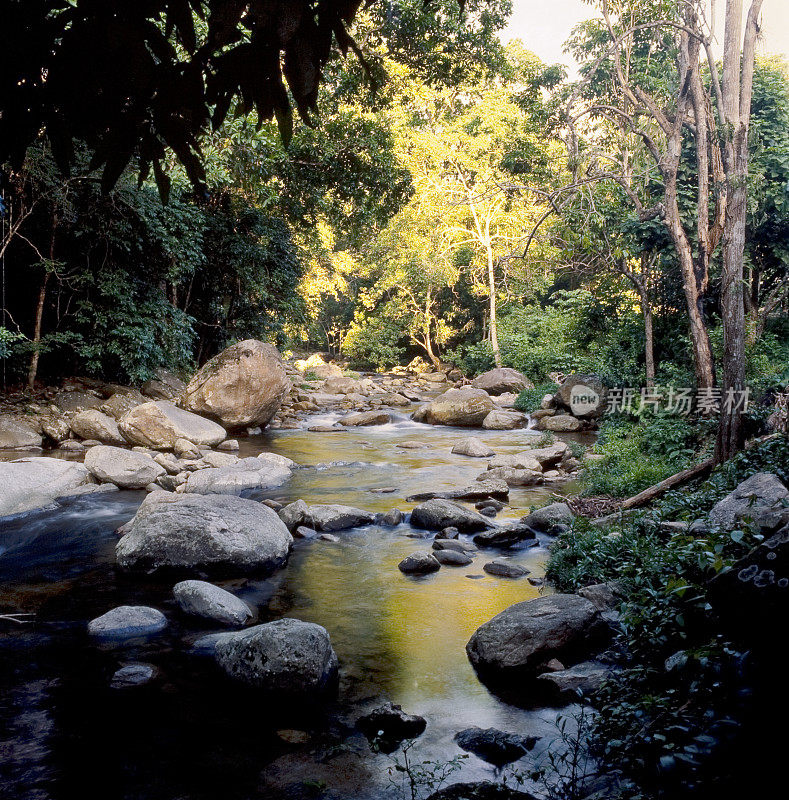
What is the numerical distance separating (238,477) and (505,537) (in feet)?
14.9

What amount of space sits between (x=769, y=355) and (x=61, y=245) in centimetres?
1391

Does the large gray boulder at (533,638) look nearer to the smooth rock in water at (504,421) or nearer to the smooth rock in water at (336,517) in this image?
the smooth rock in water at (336,517)

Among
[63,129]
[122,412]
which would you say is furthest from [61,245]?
[63,129]

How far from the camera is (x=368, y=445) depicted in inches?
587

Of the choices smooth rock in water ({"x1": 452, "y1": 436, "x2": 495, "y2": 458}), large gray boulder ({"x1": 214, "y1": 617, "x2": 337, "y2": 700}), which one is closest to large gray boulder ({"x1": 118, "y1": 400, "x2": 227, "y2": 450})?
smooth rock in water ({"x1": 452, "y1": 436, "x2": 495, "y2": 458})

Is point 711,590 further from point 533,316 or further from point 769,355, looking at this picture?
point 533,316

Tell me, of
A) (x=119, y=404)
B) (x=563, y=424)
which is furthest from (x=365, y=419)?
(x=119, y=404)

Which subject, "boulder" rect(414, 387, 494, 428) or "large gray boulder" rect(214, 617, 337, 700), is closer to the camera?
"large gray boulder" rect(214, 617, 337, 700)

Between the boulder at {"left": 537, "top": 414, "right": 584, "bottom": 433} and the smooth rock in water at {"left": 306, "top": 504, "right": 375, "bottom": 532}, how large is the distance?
8321 millimetres

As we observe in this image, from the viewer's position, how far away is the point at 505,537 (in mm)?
7797

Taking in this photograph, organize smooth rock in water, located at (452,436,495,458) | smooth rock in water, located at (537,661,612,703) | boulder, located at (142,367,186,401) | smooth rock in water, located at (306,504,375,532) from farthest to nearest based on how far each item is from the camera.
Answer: boulder, located at (142,367,186,401), smooth rock in water, located at (452,436,495,458), smooth rock in water, located at (306,504,375,532), smooth rock in water, located at (537,661,612,703)

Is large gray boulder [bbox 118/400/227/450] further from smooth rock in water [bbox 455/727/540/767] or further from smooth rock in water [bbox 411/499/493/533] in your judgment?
smooth rock in water [bbox 455/727/540/767]

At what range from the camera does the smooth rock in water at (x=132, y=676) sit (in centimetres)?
466

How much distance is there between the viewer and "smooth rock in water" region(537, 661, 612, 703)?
4.43 metres
